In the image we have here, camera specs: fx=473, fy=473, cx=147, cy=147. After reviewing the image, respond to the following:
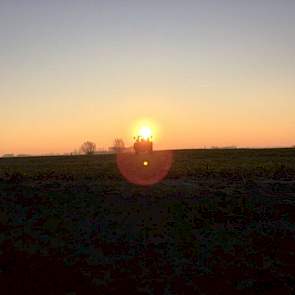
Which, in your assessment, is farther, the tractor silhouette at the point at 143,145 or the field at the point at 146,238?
the tractor silhouette at the point at 143,145

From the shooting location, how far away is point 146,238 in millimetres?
15250

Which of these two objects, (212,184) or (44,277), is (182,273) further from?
(212,184)

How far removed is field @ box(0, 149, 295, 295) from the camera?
42.7 ft

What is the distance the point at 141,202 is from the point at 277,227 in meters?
4.95

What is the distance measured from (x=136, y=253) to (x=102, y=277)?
1657 millimetres

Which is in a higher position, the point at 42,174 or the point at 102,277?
the point at 42,174

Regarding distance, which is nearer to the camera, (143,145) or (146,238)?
(146,238)

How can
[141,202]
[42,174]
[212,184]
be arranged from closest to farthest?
[141,202]
[212,184]
[42,174]

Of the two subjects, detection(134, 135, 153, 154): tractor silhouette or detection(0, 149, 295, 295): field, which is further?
detection(134, 135, 153, 154): tractor silhouette

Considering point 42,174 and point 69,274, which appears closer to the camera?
point 69,274

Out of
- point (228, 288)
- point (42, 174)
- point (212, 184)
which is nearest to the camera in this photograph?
point (228, 288)

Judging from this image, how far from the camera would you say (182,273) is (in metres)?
13.5

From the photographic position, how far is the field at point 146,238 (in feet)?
42.7

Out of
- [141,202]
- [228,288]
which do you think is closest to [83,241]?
[141,202]
